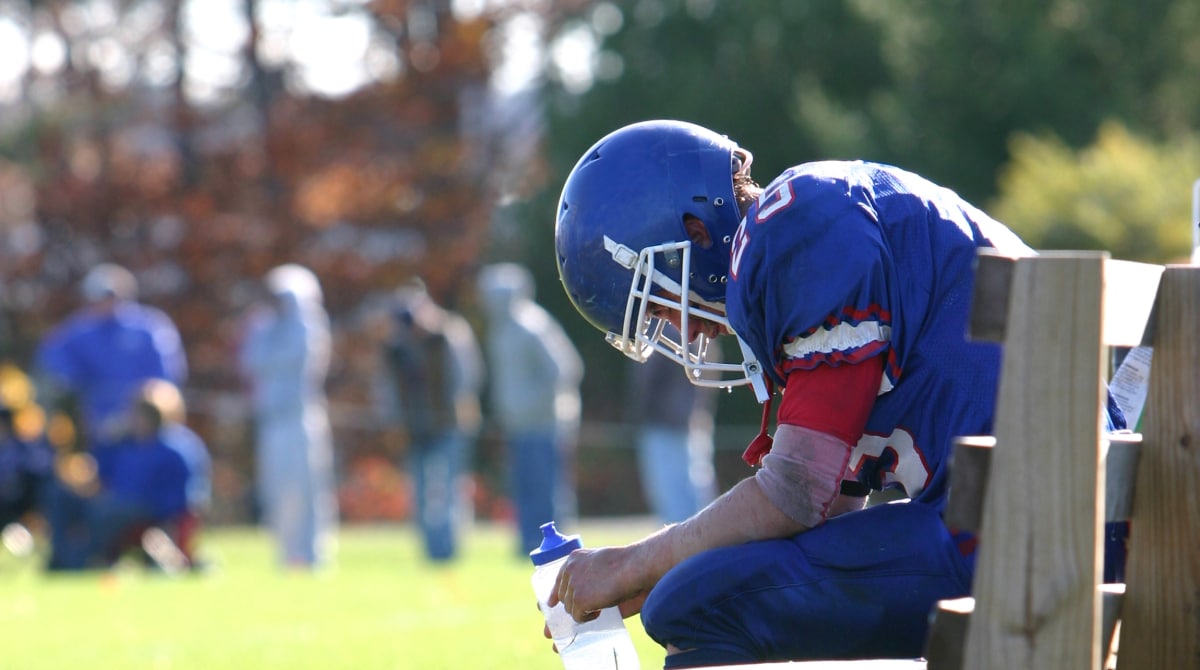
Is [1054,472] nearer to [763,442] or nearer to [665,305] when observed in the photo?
[763,442]

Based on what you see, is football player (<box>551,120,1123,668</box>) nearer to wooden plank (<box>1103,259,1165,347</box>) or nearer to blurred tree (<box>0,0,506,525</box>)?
wooden plank (<box>1103,259,1165,347</box>)

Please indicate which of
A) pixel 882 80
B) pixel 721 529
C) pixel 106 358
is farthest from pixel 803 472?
pixel 882 80

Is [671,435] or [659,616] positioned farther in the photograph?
[671,435]

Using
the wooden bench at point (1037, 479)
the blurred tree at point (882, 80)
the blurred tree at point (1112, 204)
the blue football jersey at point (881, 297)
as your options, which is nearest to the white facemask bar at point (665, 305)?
the blue football jersey at point (881, 297)

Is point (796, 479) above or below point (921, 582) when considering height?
above

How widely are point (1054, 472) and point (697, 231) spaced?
1.17 m

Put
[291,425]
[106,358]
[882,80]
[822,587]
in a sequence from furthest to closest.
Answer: [882,80] < [106,358] < [291,425] < [822,587]

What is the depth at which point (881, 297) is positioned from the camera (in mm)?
2752

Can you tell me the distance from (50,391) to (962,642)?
1516 cm

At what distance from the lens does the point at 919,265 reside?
9.32 ft

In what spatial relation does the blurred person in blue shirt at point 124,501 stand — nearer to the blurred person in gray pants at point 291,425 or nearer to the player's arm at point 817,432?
the blurred person in gray pants at point 291,425

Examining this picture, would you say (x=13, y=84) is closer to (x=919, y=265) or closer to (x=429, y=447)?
(x=429, y=447)

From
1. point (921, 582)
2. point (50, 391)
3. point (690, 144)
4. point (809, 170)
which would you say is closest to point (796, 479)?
point (921, 582)

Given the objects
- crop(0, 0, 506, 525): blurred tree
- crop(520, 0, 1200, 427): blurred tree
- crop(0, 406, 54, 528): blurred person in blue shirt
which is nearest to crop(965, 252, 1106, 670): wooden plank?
crop(0, 406, 54, 528): blurred person in blue shirt
